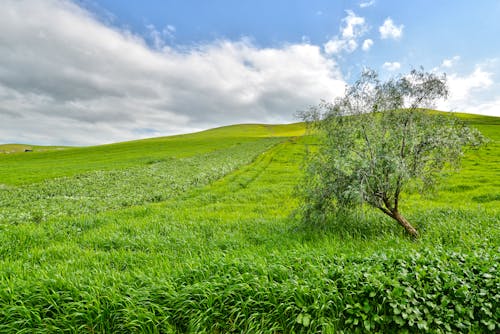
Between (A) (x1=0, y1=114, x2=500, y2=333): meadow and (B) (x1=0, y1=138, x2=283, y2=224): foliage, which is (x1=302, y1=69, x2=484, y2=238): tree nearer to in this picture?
(A) (x1=0, y1=114, x2=500, y2=333): meadow

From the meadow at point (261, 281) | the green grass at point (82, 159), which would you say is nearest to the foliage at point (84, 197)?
the meadow at point (261, 281)

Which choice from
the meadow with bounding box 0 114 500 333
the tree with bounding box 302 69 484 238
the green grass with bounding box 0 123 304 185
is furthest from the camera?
the green grass with bounding box 0 123 304 185

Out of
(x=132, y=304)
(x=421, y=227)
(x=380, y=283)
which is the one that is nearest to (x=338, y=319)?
(x=380, y=283)

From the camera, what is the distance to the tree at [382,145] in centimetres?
699

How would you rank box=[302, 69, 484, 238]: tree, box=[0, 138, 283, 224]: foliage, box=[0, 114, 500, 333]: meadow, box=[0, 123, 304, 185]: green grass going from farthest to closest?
box=[0, 123, 304, 185]: green grass → box=[0, 138, 283, 224]: foliage → box=[302, 69, 484, 238]: tree → box=[0, 114, 500, 333]: meadow

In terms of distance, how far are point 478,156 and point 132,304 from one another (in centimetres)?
3787

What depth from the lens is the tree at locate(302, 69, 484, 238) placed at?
6.99 meters

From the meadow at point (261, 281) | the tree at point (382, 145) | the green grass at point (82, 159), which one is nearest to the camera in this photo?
the meadow at point (261, 281)

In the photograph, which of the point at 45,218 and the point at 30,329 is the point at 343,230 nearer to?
the point at 30,329

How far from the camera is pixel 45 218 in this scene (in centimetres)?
1105

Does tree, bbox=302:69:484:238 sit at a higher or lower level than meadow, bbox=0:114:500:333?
higher

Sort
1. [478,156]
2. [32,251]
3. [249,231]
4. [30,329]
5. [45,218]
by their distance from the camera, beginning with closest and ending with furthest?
[30,329] → [32,251] → [249,231] → [45,218] → [478,156]

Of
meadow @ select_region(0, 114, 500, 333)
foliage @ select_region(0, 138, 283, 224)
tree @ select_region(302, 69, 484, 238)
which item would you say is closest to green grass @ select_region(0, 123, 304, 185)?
foliage @ select_region(0, 138, 283, 224)

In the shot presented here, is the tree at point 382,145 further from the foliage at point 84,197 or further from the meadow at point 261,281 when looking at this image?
the foliage at point 84,197
